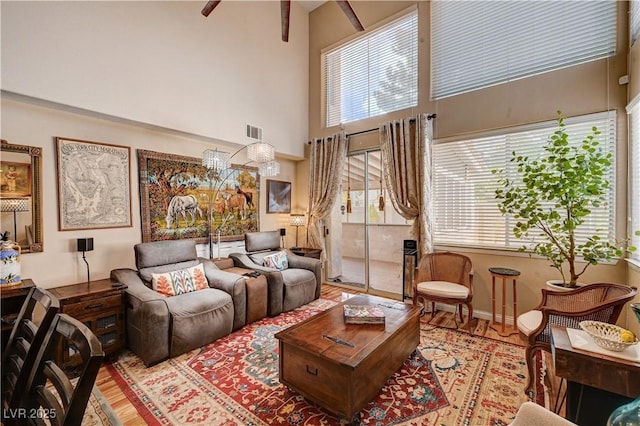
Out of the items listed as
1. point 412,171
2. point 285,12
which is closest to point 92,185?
point 285,12

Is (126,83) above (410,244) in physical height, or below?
above

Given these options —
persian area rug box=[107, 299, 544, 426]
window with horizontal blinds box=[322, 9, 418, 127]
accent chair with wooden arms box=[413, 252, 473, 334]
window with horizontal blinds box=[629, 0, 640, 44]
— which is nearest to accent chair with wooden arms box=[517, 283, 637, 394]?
persian area rug box=[107, 299, 544, 426]

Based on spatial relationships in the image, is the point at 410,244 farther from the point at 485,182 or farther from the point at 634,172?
the point at 634,172

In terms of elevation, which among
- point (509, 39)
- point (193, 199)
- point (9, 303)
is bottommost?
point (9, 303)

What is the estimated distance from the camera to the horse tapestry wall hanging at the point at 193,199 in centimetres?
363

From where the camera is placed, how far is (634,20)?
9.12 feet

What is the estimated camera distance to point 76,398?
0.84 meters

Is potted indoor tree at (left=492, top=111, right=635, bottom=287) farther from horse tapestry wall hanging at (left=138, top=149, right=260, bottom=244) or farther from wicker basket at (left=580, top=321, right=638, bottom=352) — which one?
horse tapestry wall hanging at (left=138, top=149, right=260, bottom=244)

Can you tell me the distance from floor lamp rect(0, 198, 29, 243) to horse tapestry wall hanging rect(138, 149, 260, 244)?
41.1 inches

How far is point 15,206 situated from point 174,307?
1.79 m

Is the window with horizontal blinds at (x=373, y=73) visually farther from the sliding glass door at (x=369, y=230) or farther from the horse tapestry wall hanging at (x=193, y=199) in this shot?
the horse tapestry wall hanging at (x=193, y=199)

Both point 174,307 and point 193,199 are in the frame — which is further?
point 193,199

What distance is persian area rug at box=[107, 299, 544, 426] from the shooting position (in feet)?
6.35

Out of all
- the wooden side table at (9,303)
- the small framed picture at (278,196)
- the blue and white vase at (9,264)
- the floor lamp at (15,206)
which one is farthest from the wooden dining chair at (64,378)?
the small framed picture at (278,196)
